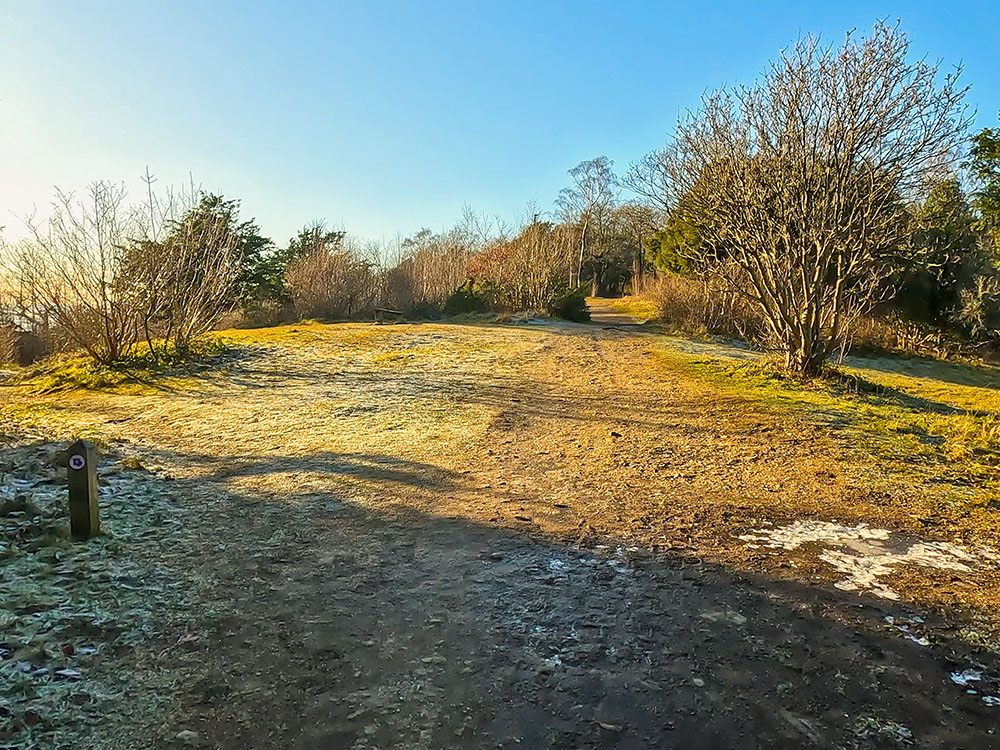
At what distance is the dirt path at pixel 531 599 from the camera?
7.86 ft

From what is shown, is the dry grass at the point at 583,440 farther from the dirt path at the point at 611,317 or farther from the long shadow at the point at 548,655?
the dirt path at the point at 611,317

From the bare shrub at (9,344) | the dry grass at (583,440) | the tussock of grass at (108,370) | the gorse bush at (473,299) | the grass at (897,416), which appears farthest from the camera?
the gorse bush at (473,299)

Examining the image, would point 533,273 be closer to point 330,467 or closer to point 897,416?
point 897,416

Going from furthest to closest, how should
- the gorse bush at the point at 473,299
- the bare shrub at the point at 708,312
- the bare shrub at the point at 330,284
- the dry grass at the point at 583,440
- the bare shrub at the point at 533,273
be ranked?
the gorse bush at the point at 473,299 → the bare shrub at the point at 533,273 → the bare shrub at the point at 330,284 → the bare shrub at the point at 708,312 → the dry grass at the point at 583,440

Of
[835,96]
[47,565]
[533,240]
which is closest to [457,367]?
[835,96]

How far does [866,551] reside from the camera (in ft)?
12.6

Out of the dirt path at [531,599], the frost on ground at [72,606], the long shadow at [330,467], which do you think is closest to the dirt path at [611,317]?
the dirt path at [531,599]

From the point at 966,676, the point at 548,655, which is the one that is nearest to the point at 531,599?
the point at 548,655

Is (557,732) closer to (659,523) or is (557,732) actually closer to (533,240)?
(659,523)

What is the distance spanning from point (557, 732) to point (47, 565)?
2971 millimetres

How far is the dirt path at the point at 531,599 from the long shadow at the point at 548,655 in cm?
1

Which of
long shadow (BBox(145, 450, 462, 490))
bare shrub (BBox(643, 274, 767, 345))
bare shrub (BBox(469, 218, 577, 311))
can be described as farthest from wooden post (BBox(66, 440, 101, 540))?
bare shrub (BBox(469, 218, 577, 311))

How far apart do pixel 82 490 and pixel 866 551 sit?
15.2 feet

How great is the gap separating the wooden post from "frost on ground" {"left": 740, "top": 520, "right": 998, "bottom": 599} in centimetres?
397
